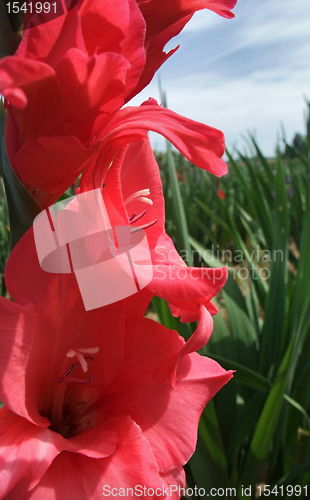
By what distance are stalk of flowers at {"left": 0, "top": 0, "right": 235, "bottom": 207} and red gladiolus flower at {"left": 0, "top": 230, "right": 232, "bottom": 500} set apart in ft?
0.24

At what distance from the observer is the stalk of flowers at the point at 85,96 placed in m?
0.28

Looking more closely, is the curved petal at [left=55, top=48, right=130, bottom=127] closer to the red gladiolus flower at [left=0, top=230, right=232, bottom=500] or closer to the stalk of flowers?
the stalk of flowers

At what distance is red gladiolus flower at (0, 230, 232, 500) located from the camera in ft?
1.01

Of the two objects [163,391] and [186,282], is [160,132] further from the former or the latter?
[163,391]

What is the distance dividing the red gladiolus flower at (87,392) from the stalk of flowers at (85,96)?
→ 73 millimetres

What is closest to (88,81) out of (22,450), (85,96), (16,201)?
(85,96)

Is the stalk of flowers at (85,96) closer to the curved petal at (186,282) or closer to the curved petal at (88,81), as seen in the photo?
the curved petal at (88,81)

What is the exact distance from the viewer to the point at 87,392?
442 millimetres

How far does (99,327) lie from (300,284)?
793mm

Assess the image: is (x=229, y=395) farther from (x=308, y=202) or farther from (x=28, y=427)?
(x=28, y=427)

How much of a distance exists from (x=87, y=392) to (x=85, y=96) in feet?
1.08

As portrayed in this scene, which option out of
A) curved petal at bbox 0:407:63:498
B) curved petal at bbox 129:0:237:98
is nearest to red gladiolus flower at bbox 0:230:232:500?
curved petal at bbox 0:407:63:498

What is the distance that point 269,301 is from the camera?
1118 millimetres

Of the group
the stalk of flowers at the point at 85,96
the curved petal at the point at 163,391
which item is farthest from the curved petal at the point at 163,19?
the curved petal at the point at 163,391
